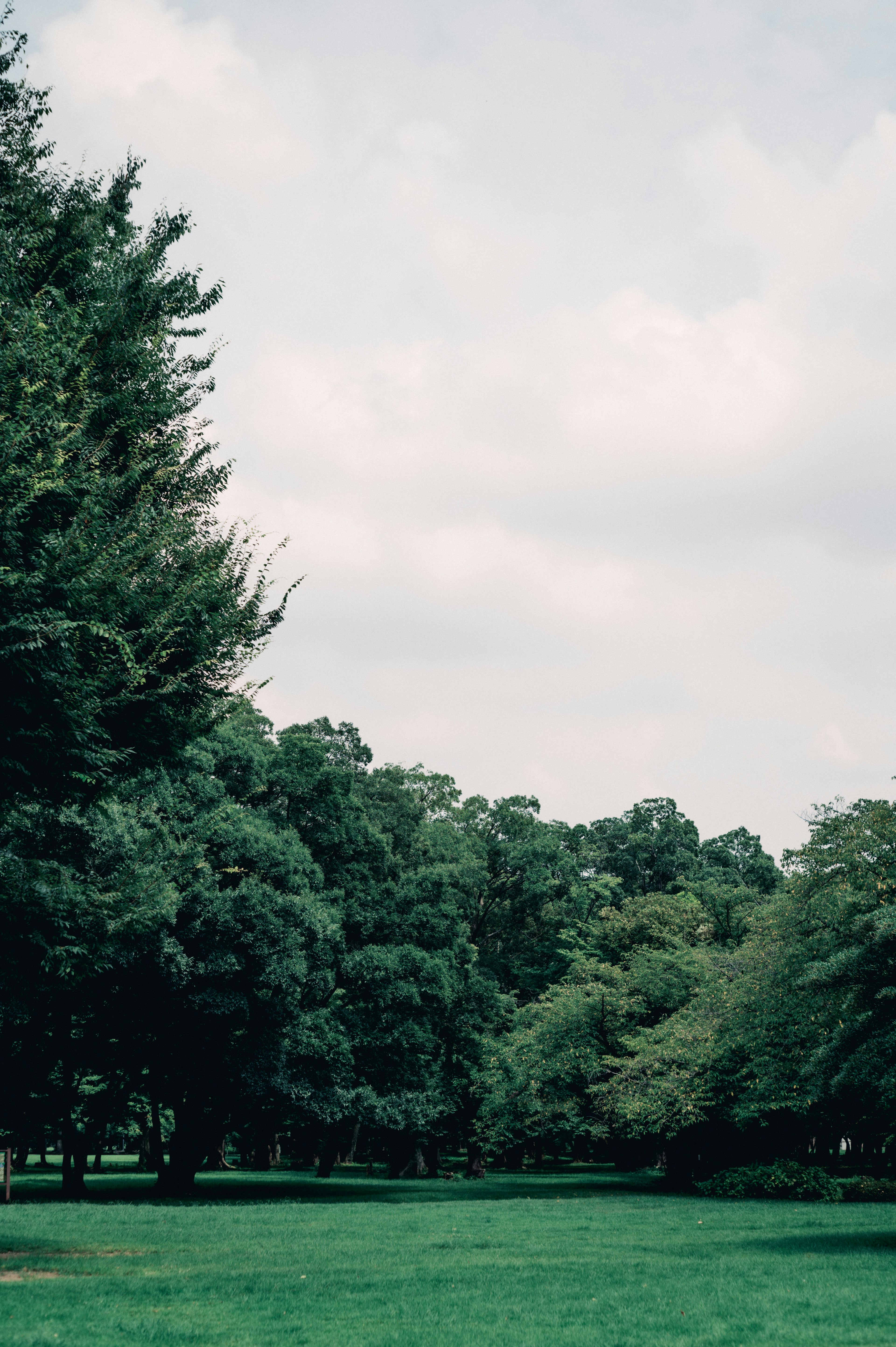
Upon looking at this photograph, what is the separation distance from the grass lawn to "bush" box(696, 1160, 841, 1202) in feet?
13.4

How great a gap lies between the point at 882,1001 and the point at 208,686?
1182cm

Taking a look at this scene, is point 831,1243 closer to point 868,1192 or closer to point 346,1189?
point 868,1192

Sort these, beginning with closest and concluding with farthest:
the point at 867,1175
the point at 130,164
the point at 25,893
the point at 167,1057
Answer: the point at 130,164 < the point at 25,893 < the point at 167,1057 < the point at 867,1175

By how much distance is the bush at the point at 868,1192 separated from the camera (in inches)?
1240

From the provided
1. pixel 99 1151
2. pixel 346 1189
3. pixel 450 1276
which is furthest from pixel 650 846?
pixel 450 1276

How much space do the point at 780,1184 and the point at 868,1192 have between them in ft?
10.2

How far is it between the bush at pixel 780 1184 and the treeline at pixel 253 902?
4.73ft

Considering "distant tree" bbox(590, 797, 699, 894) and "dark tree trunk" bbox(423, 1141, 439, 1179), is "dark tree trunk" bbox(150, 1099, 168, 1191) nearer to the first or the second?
"dark tree trunk" bbox(423, 1141, 439, 1179)

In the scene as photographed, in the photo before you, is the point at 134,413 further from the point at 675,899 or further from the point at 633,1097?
the point at 675,899

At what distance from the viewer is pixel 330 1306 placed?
11.7m

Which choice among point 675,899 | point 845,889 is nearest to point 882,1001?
point 845,889

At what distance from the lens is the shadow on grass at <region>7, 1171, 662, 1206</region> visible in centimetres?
3191

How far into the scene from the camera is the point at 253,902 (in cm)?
2919

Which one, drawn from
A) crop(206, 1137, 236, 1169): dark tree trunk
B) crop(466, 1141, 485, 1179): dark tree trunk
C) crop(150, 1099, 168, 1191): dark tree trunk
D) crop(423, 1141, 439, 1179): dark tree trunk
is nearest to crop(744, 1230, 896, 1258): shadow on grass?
crop(150, 1099, 168, 1191): dark tree trunk
